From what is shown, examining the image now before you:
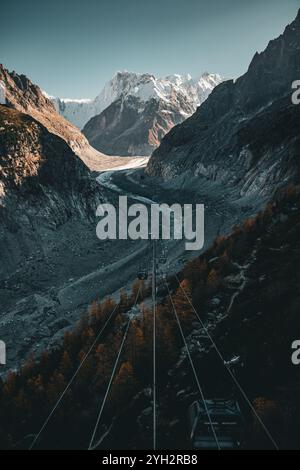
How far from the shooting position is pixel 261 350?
1139 inches

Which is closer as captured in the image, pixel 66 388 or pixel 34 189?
pixel 66 388

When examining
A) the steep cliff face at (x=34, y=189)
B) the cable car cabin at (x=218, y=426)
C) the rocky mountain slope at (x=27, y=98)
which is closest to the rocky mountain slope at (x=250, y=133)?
the steep cliff face at (x=34, y=189)

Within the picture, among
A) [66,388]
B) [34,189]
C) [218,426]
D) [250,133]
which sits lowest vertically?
[66,388]

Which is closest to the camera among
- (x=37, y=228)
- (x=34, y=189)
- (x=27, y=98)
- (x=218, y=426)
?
(x=218, y=426)

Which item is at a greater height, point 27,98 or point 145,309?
point 27,98

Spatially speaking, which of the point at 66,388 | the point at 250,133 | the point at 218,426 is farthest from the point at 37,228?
the point at 250,133

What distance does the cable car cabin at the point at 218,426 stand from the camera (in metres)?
22.3

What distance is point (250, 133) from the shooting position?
124 meters

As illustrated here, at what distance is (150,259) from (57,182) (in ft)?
122

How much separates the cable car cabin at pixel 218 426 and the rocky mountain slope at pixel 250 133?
62694 millimetres

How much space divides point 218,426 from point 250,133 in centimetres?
11034

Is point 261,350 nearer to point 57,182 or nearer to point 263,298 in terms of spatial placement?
point 263,298

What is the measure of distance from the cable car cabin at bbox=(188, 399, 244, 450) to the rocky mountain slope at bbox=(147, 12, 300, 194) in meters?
62.7

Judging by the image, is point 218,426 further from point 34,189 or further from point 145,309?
point 34,189
